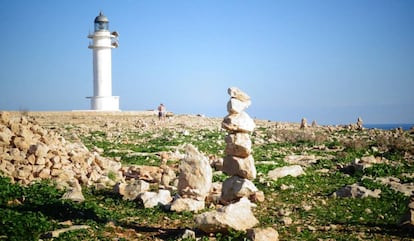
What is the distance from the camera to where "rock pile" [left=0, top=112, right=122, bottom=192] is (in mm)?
14086

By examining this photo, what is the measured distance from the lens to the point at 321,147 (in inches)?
987

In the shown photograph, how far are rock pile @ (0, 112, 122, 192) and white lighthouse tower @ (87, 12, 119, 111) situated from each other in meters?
37.2

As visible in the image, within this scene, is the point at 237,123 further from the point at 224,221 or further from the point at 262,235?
the point at 262,235

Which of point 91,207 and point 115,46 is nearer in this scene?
point 91,207

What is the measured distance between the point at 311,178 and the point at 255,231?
8.16m

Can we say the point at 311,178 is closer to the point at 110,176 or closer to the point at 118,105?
the point at 110,176

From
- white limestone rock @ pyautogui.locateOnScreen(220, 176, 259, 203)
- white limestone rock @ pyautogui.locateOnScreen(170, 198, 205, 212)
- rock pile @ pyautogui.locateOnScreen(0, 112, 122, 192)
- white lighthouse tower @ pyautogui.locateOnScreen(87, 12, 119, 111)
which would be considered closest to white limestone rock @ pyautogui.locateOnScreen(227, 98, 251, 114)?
white limestone rock @ pyautogui.locateOnScreen(220, 176, 259, 203)

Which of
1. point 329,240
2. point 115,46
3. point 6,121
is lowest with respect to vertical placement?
point 329,240

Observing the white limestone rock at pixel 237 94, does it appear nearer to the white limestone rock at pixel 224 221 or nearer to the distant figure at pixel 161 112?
the white limestone rock at pixel 224 221

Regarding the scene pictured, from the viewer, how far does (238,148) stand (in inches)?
476

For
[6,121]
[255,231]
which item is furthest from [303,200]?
[6,121]

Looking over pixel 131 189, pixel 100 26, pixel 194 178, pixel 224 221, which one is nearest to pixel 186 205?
pixel 194 178

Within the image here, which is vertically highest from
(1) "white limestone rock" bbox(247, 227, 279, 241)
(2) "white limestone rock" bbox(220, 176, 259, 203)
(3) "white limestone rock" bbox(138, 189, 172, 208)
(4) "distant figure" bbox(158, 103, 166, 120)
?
(4) "distant figure" bbox(158, 103, 166, 120)

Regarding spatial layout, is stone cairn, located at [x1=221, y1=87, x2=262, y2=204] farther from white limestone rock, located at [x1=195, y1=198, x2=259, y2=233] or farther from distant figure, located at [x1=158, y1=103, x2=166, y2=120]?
distant figure, located at [x1=158, y1=103, x2=166, y2=120]
